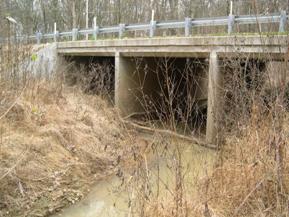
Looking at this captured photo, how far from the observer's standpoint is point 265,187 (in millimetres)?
3684

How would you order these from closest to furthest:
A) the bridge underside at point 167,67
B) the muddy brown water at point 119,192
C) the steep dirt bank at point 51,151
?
the muddy brown water at point 119,192, the steep dirt bank at point 51,151, the bridge underside at point 167,67

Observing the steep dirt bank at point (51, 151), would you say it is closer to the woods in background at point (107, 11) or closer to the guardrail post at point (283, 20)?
the guardrail post at point (283, 20)

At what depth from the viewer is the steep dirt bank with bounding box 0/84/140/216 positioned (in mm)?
Result: 5648

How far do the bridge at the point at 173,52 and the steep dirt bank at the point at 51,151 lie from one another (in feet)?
6.82

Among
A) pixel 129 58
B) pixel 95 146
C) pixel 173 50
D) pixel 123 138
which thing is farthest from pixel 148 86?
pixel 95 146

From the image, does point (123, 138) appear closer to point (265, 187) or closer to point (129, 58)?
point (129, 58)

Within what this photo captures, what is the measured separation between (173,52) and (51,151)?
4.63 meters

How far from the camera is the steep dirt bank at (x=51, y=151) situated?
5648 mm

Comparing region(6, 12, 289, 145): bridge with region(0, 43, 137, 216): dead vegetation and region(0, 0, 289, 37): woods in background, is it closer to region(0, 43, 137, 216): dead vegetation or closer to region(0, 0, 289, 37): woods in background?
region(0, 43, 137, 216): dead vegetation

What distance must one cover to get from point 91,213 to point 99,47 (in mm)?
8117

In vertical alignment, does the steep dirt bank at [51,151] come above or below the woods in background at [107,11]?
below

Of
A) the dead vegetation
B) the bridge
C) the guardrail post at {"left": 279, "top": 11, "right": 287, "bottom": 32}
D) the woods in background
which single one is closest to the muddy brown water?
the dead vegetation

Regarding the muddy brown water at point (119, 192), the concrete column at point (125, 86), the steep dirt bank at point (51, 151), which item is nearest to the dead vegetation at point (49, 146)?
the steep dirt bank at point (51, 151)

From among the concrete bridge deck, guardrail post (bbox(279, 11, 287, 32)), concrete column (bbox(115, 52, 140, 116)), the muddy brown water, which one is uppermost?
guardrail post (bbox(279, 11, 287, 32))
